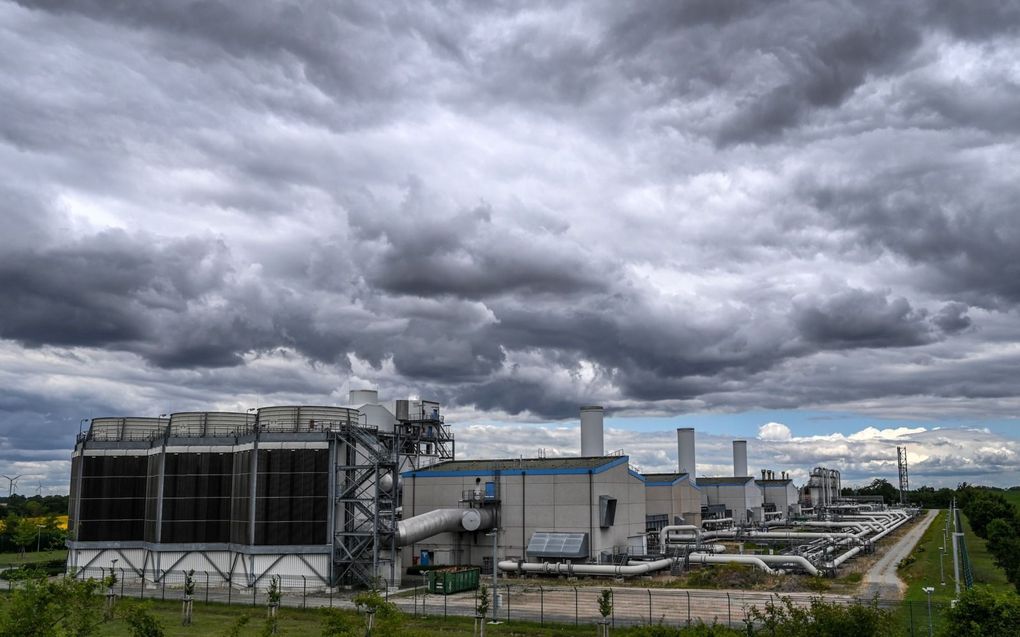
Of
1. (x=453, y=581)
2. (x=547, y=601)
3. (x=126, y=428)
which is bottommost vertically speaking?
(x=547, y=601)

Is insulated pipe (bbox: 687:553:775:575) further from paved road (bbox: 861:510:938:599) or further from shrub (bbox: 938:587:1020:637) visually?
shrub (bbox: 938:587:1020:637)

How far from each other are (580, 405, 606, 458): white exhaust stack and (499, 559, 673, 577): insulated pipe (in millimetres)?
20029

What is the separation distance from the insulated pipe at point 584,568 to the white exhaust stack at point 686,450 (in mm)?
58574

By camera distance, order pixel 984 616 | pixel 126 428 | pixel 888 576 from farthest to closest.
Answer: pixel 126 428, pixel 888 576, pixel 984 616

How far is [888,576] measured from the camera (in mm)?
74438

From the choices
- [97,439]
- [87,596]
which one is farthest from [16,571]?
[97,439]

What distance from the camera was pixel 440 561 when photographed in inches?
3169

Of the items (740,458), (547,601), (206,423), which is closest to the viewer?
(547,601)

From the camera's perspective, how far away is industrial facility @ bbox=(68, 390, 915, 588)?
68.6 meters

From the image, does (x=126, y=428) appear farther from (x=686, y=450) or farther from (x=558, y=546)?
(x=686, y=450)

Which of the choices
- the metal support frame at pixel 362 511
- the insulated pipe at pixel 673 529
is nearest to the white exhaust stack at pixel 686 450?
the insulated pipe at pixel 673 529

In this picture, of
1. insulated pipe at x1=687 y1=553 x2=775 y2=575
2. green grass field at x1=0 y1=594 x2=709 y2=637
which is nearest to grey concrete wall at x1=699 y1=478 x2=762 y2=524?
insulated pipe at x1=687 y1=553 x2=775 y2=575

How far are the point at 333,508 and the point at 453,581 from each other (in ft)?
38.8

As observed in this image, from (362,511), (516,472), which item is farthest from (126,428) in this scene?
(516,472)
